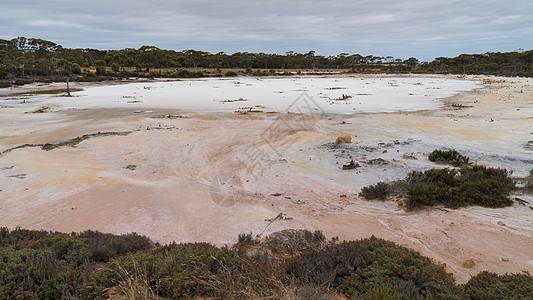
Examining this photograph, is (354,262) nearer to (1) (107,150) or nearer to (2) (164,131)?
(1) (107,150)

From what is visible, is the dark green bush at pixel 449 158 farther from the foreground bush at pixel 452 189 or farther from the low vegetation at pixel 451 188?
the foreground bush at pixel 452 189

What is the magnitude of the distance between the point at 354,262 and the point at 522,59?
252 feet

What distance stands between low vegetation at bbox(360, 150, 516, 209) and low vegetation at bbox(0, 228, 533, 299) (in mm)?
2347

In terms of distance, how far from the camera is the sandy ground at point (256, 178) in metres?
5.13

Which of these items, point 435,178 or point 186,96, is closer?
point 435,178

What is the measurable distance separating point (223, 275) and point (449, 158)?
7189 mm

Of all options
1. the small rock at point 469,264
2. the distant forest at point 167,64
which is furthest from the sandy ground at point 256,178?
the distant forest at point 167,64

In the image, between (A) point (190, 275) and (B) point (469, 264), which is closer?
(A) point (190, 275)

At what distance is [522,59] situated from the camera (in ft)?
198

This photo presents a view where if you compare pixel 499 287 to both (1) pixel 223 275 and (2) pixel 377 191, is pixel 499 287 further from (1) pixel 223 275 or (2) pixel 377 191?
(2) pixel 377 191

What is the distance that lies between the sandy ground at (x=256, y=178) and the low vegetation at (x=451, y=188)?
0.25m

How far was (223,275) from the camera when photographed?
3.29m

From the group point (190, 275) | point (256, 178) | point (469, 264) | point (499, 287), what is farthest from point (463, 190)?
point (190, 275)

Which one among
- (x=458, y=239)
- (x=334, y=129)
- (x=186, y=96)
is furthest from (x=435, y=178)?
(x=186, y=96)
